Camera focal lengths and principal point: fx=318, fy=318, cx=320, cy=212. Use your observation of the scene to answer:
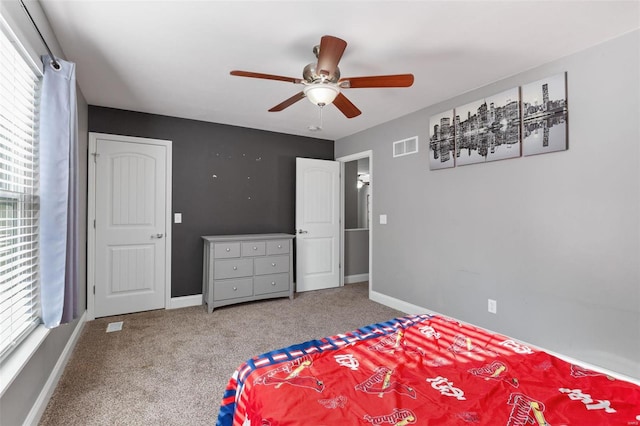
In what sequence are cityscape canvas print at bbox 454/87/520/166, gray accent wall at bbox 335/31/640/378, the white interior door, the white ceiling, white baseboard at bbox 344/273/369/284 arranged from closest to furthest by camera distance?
the white ceiling → gray accent wall at bbox 335/31/640/378 → cityscape canvas print at bbox 454/87/520/166 → the white interior door → white baseboard at bbox 344/273/369/284

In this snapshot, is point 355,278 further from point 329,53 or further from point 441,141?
point 329,53

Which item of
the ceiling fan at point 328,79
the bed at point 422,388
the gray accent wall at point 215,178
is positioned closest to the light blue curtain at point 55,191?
the ceiling fan at point 328,79

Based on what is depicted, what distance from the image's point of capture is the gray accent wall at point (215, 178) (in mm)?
4008

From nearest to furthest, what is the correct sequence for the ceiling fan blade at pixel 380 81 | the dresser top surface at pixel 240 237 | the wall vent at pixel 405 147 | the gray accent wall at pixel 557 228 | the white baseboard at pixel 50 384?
1. the white baseboard at pixel 50 384
2. the ceiling fan blade at pixel 380 81
3. the gray accent wall at pixel 557 228
4. the wall vent at pixel 405 147
5. the dresser top surface at pixel 240 237

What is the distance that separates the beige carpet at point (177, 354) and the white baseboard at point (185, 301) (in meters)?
0.11

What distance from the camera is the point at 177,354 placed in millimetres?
2723

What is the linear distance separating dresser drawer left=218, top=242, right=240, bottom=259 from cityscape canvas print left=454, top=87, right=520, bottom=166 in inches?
108

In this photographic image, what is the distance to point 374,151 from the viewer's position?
443 cm

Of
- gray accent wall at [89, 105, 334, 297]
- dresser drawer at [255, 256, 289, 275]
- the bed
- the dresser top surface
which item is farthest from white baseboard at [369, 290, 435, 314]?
the bed

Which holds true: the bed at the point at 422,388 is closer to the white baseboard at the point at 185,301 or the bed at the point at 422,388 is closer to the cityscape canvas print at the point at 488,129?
the cityscape canvas print at the point at 488,129

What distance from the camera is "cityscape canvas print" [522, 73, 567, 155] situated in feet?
8.18

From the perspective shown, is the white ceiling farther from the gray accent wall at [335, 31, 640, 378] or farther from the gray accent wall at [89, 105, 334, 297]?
the gray accent wall at [89, 105, 334, 297]

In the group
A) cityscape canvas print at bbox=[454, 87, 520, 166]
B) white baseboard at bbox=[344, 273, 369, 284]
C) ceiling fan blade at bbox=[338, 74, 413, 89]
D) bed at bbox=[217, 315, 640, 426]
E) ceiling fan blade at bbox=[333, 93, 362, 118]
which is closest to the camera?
bed at bbox=[217, 315, 640, 426]

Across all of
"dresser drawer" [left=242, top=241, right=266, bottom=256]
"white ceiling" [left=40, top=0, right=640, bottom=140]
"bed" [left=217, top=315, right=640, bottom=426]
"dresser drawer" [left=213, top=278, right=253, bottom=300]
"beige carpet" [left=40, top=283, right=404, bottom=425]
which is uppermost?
"white ceiling" [left=40, top=0, right=640, bottom=140]
